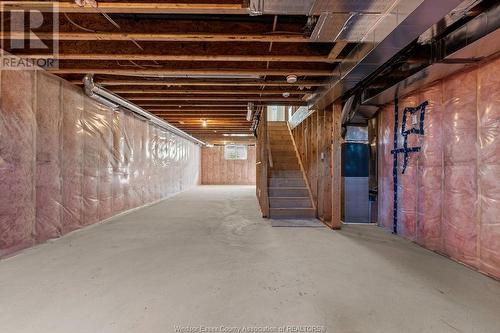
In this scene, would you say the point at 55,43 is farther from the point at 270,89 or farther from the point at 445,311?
the point at 445,311

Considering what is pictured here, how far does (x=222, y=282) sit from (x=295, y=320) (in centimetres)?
70

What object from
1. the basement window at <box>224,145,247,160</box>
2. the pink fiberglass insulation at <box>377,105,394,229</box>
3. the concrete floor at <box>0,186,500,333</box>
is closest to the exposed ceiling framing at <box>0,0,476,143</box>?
the pink fiberglass insulation at <box>377,105,394,229</box>

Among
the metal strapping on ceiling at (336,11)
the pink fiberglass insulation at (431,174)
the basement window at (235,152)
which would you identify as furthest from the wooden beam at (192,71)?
the basement window at (235,152)

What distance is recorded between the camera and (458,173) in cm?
249

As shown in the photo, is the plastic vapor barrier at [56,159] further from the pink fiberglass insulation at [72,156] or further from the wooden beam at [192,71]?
the wooden beam at [192,71]

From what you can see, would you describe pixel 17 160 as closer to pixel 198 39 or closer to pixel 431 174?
pixel 198 39

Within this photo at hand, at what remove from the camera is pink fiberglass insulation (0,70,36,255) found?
2500mm

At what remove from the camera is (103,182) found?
4145mm

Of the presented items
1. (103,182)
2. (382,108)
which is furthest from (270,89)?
(103,182)

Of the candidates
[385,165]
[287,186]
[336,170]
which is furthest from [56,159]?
[385,165]

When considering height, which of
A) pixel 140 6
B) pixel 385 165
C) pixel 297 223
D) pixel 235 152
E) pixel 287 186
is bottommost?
pixel 297 223

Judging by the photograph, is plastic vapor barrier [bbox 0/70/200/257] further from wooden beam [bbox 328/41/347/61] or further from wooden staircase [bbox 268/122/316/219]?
wooden beam [bbox 328/41/347/61]

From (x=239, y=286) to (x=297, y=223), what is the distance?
2354 mm

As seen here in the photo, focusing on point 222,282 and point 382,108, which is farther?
point 382,108
